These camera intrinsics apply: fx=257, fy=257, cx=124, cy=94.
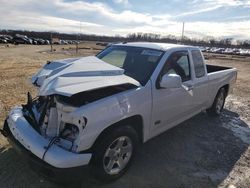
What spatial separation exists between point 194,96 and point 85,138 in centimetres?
270

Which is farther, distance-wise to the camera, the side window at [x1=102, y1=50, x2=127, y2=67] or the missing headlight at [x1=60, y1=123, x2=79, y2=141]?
the side window at [x1=102, y1=50, x2=127, y2=67]

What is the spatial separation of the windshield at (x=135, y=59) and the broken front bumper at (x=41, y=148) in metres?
1.47

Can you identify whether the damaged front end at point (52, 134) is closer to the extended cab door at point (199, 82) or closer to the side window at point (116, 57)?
the side window at point (116, 57)

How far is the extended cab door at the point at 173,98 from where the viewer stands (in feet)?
12.7

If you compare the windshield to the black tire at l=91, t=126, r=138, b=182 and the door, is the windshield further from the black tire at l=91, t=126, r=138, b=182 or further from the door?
the door

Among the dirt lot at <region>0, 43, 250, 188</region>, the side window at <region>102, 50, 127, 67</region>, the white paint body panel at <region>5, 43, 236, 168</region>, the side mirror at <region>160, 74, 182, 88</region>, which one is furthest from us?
the side window at <region>102, 50, 127, 67</region>

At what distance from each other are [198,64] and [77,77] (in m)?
2.81

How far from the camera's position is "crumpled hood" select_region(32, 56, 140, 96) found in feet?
9.92

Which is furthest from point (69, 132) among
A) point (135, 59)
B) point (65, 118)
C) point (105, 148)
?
point (135, 59)

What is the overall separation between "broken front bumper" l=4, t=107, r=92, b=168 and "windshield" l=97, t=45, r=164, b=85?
147 centimetres

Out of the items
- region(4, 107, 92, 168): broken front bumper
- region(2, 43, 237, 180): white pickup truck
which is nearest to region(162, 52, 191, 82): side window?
Result: region(2, 43, 237, 180): white pickup truck

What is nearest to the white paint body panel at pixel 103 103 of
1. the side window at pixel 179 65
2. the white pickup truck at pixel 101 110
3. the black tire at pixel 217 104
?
the white pickup truck at pixel 101 110

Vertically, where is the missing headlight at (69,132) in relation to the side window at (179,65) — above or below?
below

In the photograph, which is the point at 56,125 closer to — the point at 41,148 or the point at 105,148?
the point at 41,148
